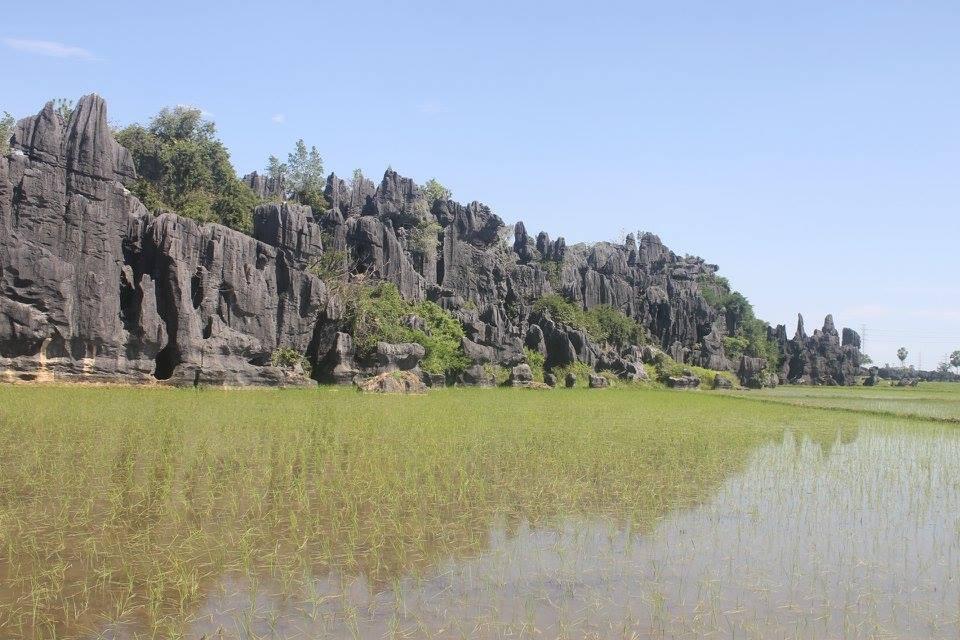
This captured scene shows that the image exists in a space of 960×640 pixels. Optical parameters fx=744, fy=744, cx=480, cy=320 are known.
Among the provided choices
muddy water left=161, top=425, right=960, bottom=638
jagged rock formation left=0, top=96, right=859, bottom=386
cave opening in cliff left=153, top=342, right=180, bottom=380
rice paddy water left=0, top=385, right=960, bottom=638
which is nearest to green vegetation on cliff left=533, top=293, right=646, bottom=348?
jagged rock formation left=0, top=96, right=859, bottom=386

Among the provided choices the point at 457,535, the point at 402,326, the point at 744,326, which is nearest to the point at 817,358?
the point at 744,326

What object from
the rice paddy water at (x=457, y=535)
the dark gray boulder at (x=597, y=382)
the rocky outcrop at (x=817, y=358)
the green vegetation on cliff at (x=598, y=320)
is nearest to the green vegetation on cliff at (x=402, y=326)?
the dark gray boulder at (x=597, y=382)

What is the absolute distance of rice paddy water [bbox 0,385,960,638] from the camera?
5.19 metres

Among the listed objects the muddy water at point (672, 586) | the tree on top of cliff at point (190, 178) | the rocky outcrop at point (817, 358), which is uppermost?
the tree on top of cliff at point (190, 178)

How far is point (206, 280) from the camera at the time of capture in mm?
27844

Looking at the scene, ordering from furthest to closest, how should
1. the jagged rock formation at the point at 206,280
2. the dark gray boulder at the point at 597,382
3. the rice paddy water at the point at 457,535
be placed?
the dark gray boulder at the point at 597,382
the jagged rock formation at the point at 206,280
the rice paddy water at the point at 457,535

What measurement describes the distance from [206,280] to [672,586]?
→ 25136 mm

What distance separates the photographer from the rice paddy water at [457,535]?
519cm

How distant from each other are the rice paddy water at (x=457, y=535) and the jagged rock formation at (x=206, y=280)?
35.1 feet

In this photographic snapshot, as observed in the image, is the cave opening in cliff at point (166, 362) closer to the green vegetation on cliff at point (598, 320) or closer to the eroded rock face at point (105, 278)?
the eroded rock face at point (105, 278)

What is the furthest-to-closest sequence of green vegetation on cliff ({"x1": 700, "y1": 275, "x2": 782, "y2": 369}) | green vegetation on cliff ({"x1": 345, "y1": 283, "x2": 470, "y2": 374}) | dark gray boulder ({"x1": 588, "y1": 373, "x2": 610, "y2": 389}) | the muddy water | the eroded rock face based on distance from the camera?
green vegetation on cliff ({"x1": 700, "y1": 275, "x2": 782, "y2": 369}) < dark gray boulder ({"x1": 588, "y1": 373, "x2": 610, "y2": 389}) < green vegetation on cliff ({"x1": 345, "y1": 283, "x2": 470, "y2": 374}) < the eroded rock face < the muddy water

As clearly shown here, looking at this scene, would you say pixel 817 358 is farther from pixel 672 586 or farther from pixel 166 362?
pixel 672 586

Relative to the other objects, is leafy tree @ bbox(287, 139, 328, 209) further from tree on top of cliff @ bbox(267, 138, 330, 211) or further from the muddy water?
the muddy water

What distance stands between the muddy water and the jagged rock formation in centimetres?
2117
